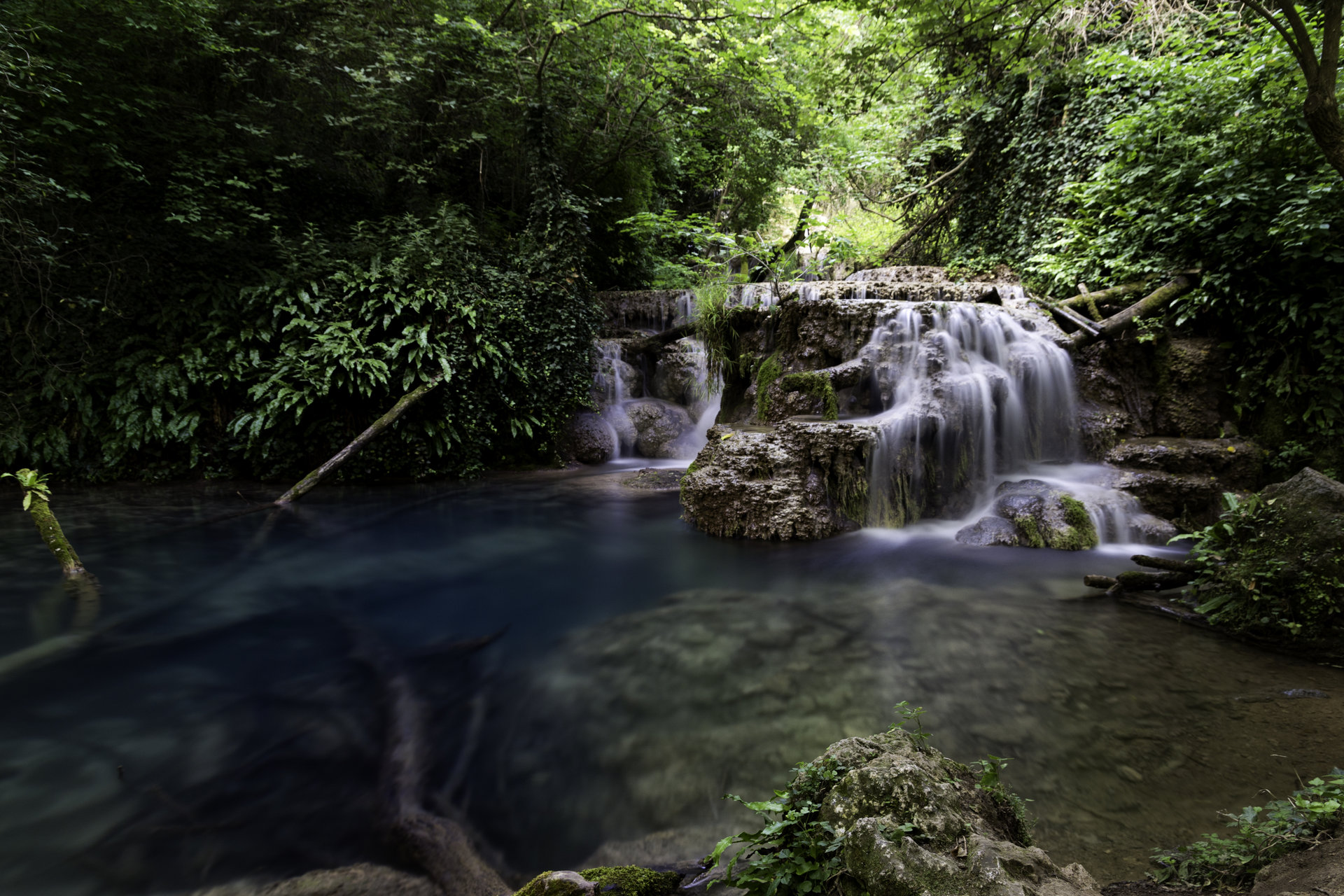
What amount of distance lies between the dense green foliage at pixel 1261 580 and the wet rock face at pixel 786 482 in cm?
303

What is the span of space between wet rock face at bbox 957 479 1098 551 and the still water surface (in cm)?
26

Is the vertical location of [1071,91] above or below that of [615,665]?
above

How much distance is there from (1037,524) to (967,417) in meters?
1.62

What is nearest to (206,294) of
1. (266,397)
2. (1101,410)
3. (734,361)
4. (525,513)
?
(266,397)

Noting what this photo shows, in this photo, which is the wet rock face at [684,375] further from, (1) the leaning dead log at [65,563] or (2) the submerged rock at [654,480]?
(1) the leaning dead log at [65,563]

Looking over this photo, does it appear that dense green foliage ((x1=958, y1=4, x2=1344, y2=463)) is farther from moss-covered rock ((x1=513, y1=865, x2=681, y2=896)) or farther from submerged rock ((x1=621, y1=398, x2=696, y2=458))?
moss-covered rock ((x1=513, y1=865, x2=681, y2=896))

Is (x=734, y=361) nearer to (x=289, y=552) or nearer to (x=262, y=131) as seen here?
(x=289, y=552)

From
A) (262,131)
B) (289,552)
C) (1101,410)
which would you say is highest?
(262,131)

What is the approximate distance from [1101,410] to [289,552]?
10302 mm

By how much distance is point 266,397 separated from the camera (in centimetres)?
805

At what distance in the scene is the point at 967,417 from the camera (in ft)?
22.5

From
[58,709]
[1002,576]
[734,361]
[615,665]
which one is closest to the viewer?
[58,709]

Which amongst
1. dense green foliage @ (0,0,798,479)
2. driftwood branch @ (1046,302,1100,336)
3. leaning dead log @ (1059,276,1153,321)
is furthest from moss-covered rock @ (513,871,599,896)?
leaning dead log @ (1059,276,1153,321)

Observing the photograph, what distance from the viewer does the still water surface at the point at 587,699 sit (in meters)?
2.21
